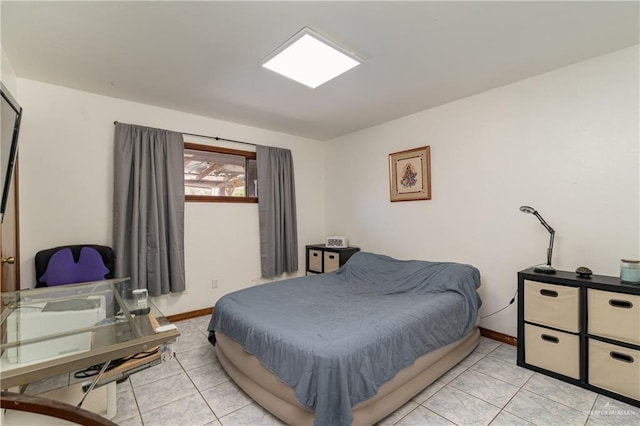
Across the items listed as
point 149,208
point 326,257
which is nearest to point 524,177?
point 326,257

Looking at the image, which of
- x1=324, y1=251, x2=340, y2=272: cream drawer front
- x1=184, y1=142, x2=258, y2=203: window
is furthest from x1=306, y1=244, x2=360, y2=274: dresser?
x1=184, y1=142, x2=258, y2=203: window

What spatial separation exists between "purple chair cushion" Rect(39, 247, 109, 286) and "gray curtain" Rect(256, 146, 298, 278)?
1.91 m

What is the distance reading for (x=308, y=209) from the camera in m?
4.77

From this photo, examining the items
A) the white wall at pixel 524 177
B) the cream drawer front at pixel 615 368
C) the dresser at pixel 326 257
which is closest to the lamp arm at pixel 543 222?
the white wall at pixel 524 177

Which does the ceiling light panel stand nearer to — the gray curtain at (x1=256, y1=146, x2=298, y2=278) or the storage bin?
the gray curtain at (x1=256, y1=146, x2=298, y2=278)

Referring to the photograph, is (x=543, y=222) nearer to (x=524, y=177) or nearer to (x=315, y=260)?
(x=524, y=177)

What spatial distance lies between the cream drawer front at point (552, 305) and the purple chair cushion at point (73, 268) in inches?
151

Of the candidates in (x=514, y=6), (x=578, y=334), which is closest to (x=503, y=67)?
(x=514, y=6)

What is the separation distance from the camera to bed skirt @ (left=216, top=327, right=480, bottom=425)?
5.42ft

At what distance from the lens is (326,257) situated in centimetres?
425

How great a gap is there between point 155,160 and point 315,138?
97.8 inches

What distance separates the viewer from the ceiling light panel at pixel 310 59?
2.06 metres

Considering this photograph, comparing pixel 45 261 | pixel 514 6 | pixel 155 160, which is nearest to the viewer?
pixel 514 6

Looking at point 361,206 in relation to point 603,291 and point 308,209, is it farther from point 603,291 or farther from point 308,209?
point 603,291
